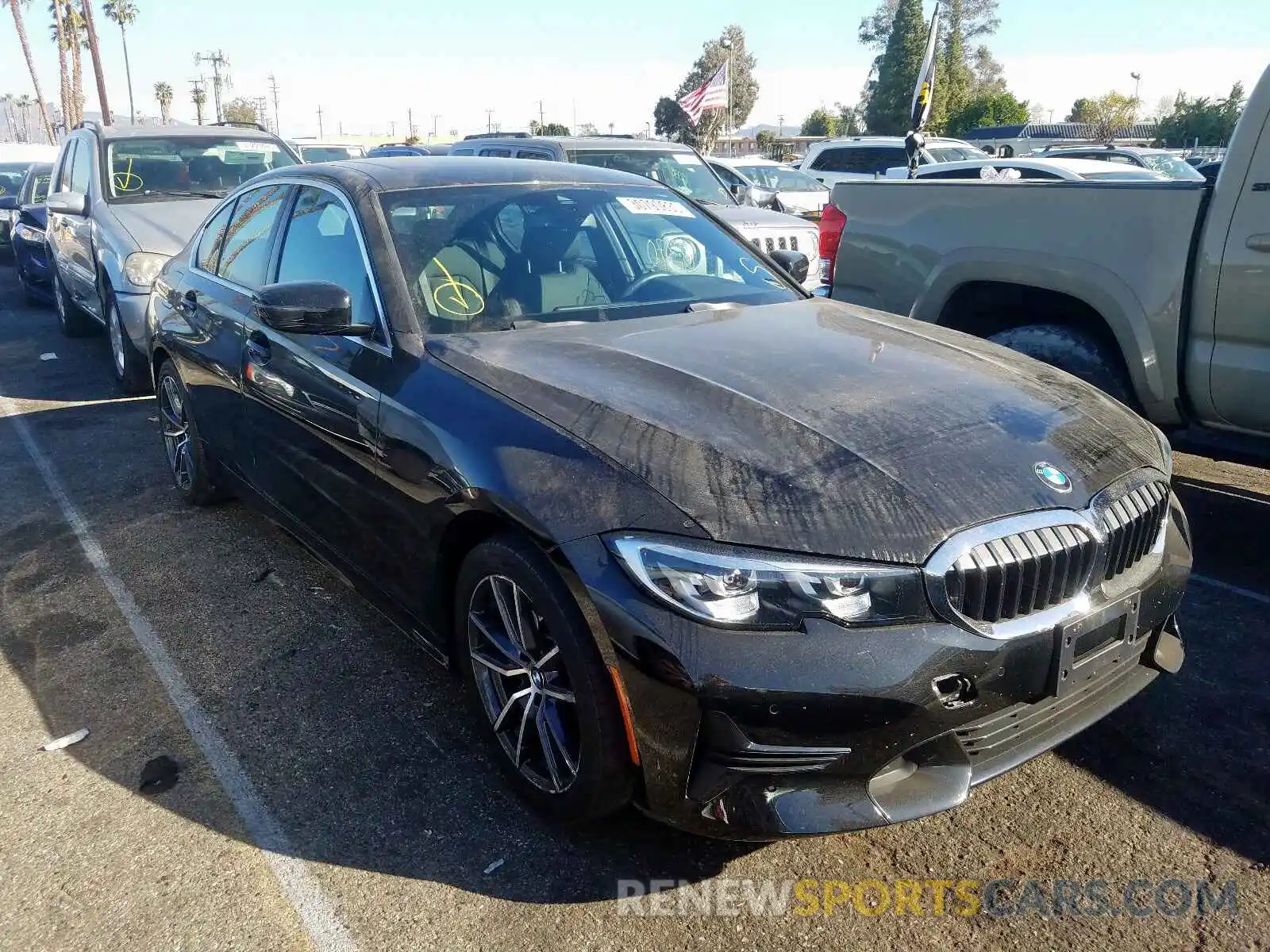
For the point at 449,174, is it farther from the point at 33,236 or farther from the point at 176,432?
the point at 33,236

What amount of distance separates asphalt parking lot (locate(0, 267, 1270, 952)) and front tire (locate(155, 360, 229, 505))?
91 centimetres

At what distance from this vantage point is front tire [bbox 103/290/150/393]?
24.4 feet

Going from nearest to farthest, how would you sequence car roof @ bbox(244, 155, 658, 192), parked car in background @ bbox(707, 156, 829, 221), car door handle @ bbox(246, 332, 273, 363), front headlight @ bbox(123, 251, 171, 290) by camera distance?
car roof @ bbox(244, 155, 658, 192)
car door handle @ bbox(246, 332, 273, 363)
front headlight @ bbox(123, 251, 171, 290)
parked car in background @ bbox(707, 156, 829, 221)

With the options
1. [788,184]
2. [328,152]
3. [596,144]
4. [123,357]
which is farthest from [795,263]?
[328,152]

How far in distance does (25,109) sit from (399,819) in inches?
5260

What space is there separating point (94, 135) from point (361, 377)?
7118mm

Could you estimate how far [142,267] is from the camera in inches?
287

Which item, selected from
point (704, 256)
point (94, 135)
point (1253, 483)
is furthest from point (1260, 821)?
point (94, 135)

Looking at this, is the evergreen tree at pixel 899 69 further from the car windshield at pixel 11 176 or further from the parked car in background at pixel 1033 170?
the parked car in background at pixel 1033 170

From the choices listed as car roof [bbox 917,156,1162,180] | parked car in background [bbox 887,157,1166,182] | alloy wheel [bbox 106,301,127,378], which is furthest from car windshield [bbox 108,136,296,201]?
car roof [bbox 917,156,1162,180]

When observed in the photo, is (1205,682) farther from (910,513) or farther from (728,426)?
(728,426)

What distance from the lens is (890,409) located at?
272 centimetres

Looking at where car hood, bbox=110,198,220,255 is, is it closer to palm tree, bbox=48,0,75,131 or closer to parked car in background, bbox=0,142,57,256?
parked car in background, bbox=0,142,57,256

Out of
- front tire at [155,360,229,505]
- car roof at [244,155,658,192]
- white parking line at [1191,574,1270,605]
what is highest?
car roof at [244,155,658,192]
